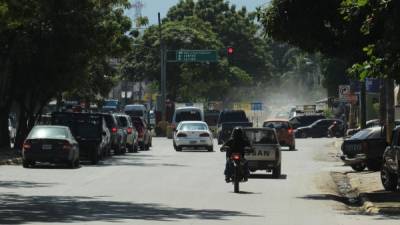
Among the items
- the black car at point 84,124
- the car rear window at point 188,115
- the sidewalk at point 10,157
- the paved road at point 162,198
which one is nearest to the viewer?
the paved road at point 162,198

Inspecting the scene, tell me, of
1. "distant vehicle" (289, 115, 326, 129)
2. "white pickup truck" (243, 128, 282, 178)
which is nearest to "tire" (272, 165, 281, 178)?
"white pickup truck" (243, 128, 282, 178)

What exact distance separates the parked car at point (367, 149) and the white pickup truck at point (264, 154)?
3.56 metres

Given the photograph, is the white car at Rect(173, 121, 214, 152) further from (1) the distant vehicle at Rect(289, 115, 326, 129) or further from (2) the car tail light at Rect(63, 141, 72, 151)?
(1) the distant vehicle at Rect(289, 115, 326, 129)

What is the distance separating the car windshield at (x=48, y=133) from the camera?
34.7 m

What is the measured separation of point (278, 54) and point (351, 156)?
125 meters

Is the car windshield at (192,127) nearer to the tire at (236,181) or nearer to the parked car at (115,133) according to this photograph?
the parked car at (115,133)

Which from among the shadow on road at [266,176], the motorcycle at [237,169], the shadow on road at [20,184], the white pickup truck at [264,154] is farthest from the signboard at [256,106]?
the motorcycle at [237,169]

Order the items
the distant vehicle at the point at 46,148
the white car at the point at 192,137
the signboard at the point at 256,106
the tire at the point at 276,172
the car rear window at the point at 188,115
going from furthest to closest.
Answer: the signboard at the point at 256,106
the car rear window at the point at 188,115
the white car at the point at 192,137
the distant vehicle at the point at 46,148
the tire at the point at 276,172

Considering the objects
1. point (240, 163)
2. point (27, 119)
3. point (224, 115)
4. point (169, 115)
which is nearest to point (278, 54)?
point (169, 115)

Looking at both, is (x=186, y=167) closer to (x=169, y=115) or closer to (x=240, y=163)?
(x=240, y=163)

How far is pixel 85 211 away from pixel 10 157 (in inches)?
861

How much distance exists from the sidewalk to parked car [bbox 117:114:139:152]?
6019 millimetres

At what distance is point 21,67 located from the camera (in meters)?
45.0

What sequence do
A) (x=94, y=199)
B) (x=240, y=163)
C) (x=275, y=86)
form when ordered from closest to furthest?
(x=94, y=199), (x=240, y=163), (x=275, y=86)
